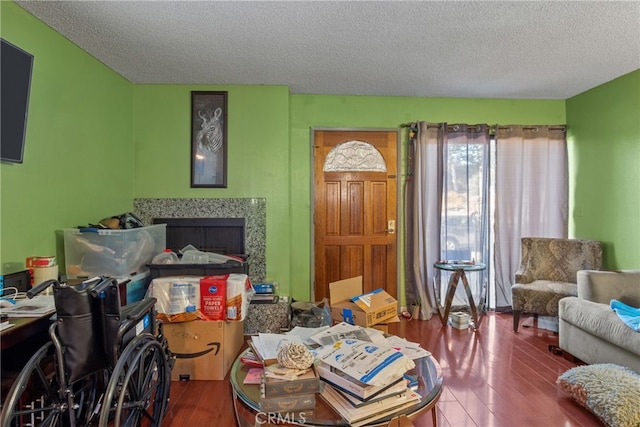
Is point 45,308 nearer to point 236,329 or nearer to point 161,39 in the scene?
point 236,329

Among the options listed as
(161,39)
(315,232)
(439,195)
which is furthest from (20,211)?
(439,195)

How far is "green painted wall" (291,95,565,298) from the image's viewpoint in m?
4.10

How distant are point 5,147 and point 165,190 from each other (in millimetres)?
1748

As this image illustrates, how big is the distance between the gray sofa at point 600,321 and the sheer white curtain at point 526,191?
1.18 metres

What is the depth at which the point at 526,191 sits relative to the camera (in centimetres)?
417

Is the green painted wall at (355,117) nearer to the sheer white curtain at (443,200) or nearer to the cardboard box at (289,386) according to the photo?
the sheer white curtain at (443,200)

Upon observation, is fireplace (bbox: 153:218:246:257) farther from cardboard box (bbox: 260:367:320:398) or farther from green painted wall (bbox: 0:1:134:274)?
cardboard box (bbox: 260:367:320:398)

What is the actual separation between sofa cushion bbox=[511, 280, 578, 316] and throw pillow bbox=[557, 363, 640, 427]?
1.01m

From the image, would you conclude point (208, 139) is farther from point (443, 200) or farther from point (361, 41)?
point (443, 200)

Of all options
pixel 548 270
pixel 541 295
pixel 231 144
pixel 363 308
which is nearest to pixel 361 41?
pixel 231 144

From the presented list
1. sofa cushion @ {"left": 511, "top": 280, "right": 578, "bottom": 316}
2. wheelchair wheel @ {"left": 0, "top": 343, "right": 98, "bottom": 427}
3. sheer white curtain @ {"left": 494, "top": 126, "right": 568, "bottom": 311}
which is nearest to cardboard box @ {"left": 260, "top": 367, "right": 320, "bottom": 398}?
wheelchair wheel @ {"left": 0, "top": 343, "right": 98, "bottom": 427}

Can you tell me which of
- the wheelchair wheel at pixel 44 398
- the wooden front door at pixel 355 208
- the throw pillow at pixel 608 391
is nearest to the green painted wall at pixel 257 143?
the wooden front door at pixel 355 208

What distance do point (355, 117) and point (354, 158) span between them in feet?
1.50

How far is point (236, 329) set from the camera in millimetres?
2873
